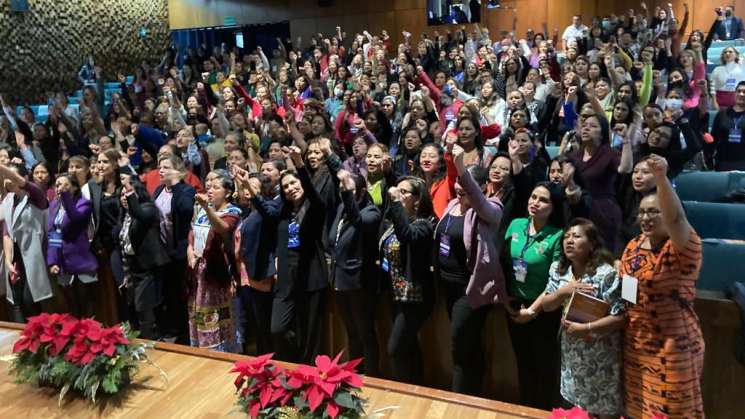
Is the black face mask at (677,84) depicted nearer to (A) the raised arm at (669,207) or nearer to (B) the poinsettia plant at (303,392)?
(A) the raised arm at (669,207)

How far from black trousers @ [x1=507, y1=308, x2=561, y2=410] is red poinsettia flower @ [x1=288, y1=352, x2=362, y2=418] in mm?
946

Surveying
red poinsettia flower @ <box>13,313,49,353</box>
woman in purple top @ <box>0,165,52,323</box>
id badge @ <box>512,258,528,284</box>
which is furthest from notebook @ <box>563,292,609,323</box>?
woman in purple top @ <box>0,165,52,323</box>

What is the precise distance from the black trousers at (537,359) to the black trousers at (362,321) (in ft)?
2.11

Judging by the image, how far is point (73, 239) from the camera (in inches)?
137

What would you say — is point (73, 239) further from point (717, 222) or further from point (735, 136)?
point (735, 136)

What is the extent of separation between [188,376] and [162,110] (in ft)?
15.3

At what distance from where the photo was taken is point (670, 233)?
1.87 metres

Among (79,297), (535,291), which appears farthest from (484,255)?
(79,297)

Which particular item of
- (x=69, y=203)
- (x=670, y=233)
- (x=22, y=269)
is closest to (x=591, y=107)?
(x=670, y=233)

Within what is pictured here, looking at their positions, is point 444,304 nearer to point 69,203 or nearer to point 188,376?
point 188,376

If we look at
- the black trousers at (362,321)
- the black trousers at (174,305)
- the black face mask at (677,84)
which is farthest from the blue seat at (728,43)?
the black trousers at (174,305)

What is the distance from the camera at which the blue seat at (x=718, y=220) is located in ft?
10.8

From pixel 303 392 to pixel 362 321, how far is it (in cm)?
109

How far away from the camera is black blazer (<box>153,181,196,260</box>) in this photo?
3277 millimetres
